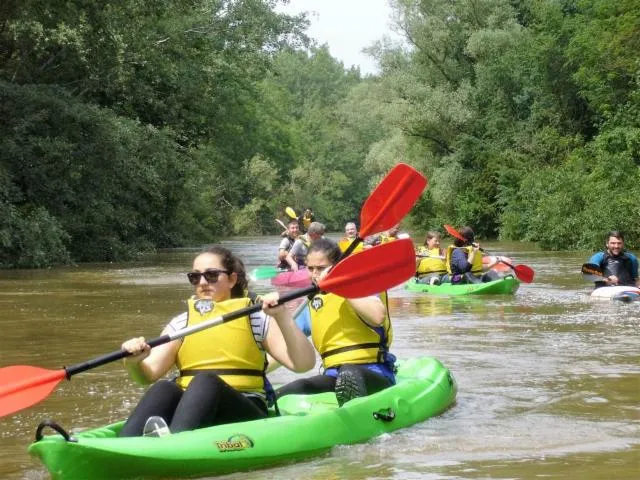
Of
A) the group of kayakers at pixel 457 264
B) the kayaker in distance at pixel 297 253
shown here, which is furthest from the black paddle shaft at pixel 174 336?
the kayaker in distance at pixel 297 253

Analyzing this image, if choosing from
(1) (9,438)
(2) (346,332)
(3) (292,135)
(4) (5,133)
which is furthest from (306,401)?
(3) (292,135)

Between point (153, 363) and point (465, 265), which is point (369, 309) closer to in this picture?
point (153, 363)

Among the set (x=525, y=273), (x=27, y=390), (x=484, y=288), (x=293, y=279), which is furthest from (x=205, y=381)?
(x=293, y=279)

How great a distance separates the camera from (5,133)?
2194cm

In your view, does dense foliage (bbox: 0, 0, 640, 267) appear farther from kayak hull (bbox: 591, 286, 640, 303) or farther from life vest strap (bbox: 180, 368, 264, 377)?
life vest strap (bbox: 180, 368, 264, 377)

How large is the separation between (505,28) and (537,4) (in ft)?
4.22

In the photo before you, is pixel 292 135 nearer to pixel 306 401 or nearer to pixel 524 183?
pixel 524 183

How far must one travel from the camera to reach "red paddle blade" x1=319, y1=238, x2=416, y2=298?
5.37 meters

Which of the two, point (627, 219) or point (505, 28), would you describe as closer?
point (627, 219)

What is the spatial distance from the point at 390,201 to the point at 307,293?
Result: 3.98 feet

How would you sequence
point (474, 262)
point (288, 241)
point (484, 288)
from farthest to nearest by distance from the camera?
1. point (288, 241)
2. point (474, 262)
3. point (484, 288)

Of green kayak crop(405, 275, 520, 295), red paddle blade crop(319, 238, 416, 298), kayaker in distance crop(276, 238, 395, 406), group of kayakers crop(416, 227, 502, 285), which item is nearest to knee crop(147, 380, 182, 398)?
red paddle blade crop(319, 238, 416, 298)

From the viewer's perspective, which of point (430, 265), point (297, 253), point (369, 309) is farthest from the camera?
point (297, 253)

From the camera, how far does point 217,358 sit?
5016 mm
